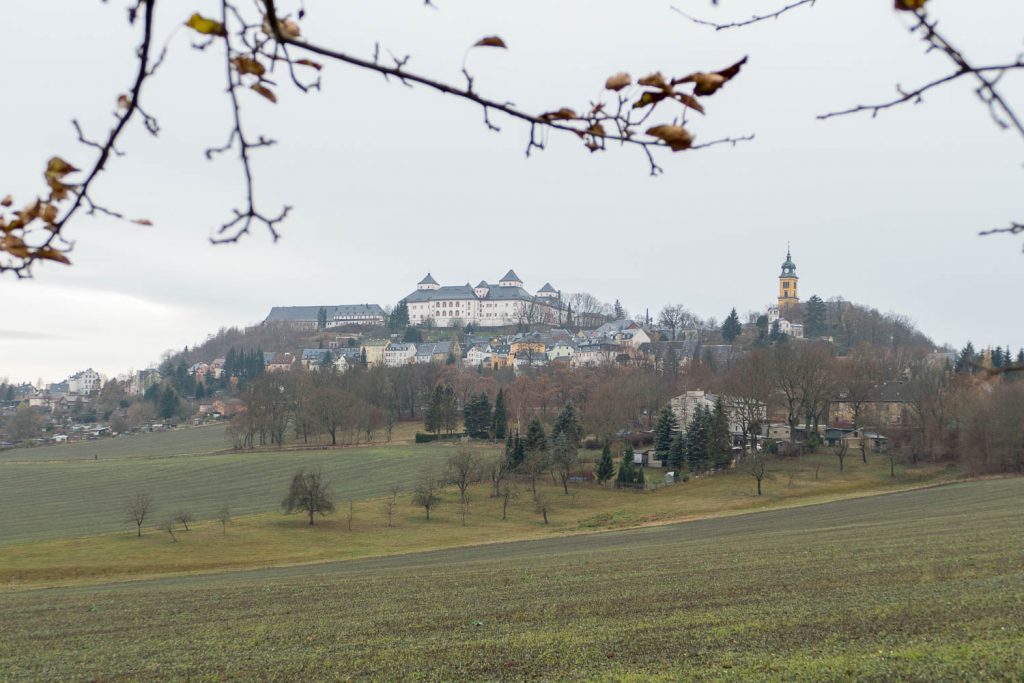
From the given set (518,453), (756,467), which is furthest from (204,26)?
(518,453)

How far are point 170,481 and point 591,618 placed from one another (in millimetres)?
63620

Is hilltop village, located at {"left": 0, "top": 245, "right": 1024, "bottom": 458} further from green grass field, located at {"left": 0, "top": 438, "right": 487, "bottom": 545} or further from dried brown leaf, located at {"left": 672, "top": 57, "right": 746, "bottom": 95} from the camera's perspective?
dried brown leaf, located at {"left": 672, "top": 57, "right": 746, "bottom": 95}

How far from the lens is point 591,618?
1772cm

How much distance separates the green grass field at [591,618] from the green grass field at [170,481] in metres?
25.8

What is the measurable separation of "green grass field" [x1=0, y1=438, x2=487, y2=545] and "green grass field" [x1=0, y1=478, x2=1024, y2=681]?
25821mm

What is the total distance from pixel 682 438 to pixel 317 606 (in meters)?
53.7

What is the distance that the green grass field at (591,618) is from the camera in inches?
528

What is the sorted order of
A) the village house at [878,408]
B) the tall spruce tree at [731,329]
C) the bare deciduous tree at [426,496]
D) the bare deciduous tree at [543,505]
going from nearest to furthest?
the bare deciduous tree at [543,505]
the bare deciduous tree at [426,496]
the village house at [878,408]
the tall spruce tree at [731,329]

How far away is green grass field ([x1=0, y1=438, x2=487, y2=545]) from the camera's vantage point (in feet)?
180

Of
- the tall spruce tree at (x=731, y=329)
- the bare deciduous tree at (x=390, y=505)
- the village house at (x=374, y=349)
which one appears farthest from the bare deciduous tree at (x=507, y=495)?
the village house at (x=374, y=349)

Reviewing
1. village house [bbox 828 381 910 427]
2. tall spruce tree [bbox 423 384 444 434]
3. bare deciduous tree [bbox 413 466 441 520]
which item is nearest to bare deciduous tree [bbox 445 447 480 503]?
bare deciduous tree [bbox 413 466 441 520]

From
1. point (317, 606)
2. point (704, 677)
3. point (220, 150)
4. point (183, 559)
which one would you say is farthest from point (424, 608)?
A: point (183, 559)

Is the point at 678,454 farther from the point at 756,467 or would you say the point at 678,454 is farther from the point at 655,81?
the point at 655,81

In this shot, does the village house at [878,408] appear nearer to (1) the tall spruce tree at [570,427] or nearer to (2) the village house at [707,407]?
(2) the village house at [707,407]
